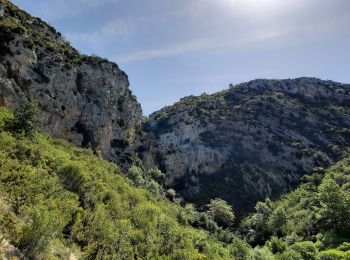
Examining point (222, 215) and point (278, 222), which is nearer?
point (278, 222)

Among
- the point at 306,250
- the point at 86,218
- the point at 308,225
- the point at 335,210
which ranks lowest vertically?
the point at 306,250

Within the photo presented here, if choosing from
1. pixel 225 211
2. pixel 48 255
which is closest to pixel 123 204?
pixel 48 255

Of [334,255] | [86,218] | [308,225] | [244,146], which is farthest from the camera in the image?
[244,146]

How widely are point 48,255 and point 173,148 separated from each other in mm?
134292

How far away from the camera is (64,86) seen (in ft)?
308

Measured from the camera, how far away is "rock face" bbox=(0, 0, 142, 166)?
8038 cm

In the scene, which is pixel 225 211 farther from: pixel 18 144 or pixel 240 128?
pixel 18 144

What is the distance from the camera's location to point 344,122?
631 ft

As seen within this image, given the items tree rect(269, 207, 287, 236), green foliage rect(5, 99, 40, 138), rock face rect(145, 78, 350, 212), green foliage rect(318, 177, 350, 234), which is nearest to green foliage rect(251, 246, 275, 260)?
green foliage rect(318, 177, 350, 234)

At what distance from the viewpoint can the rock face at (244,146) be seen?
491 feet

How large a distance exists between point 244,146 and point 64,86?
97.4 metres

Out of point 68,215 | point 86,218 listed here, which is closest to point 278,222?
point 86,218

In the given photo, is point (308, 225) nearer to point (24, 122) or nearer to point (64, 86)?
point (64, 86)

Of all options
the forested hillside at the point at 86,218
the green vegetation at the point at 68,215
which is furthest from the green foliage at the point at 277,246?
the green vegetation at the point at 68,215
